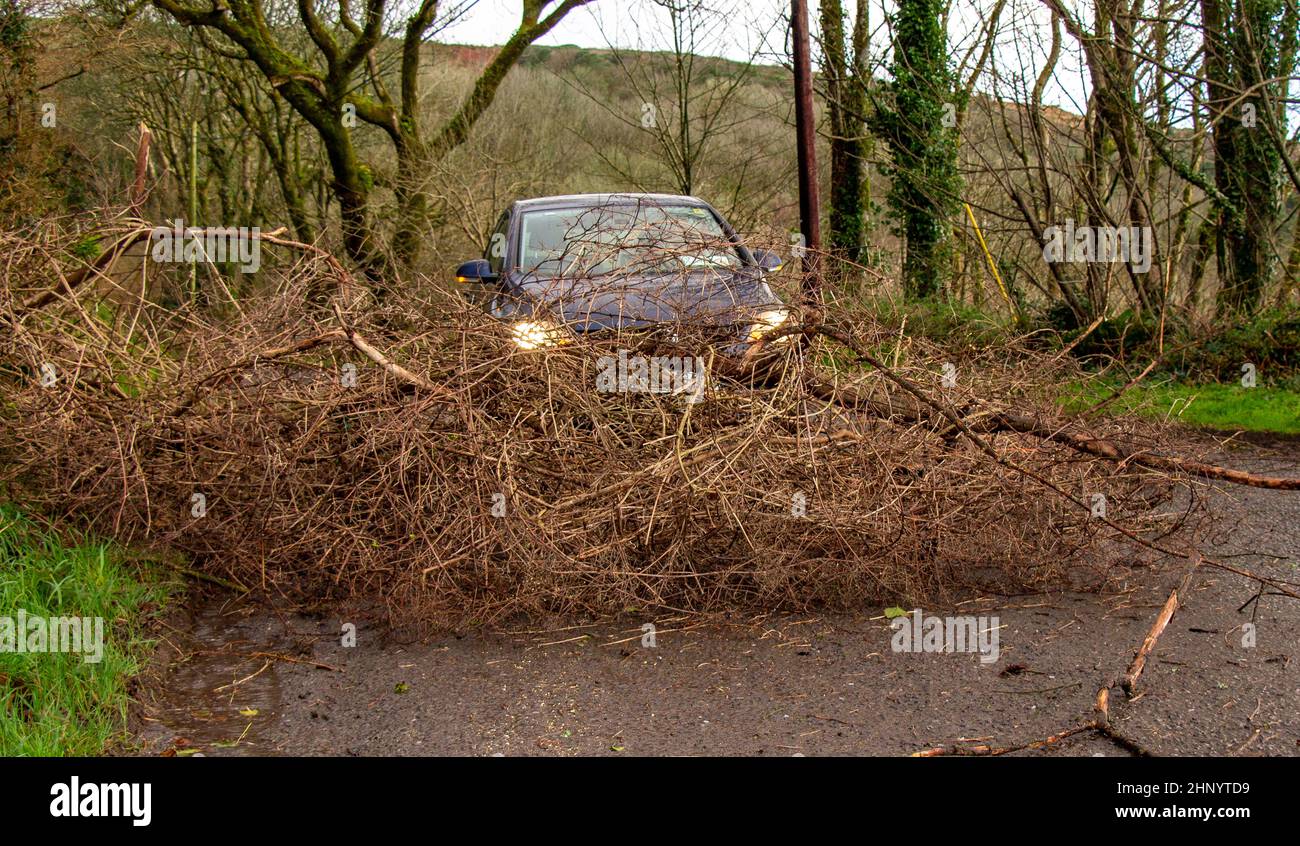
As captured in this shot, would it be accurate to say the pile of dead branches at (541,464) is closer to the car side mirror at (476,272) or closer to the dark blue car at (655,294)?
the dark blue car at (655,294)

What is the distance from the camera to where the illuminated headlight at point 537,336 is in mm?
5793

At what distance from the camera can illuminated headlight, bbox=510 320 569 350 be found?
19.0ft

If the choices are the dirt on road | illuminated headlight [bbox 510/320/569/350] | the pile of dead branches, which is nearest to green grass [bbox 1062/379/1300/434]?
the pile of dead branches

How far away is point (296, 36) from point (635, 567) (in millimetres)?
17677

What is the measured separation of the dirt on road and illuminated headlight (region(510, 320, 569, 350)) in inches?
58.0

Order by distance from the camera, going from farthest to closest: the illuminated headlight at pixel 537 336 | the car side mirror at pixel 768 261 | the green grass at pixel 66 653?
1. the car side mirror at pixel 768 261
2. the illuminated headlight at pixel 537 336
3. the green grass at pixel 66 653

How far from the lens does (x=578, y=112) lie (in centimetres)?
2327

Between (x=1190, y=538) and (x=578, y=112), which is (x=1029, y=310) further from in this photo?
(x=578, y=112)

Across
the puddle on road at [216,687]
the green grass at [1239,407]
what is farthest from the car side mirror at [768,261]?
the green grass at [1239,407]

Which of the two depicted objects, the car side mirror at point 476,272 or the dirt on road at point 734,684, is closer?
the dirt on road at point 734,684

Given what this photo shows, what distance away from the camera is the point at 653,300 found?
20.0 feet

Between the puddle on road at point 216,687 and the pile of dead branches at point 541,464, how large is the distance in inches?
13.2

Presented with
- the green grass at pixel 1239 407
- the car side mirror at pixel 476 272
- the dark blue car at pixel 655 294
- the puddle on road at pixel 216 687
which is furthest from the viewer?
the green grass at pixel 1239 407

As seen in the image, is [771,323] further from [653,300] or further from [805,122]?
[805,122]
